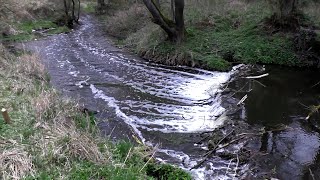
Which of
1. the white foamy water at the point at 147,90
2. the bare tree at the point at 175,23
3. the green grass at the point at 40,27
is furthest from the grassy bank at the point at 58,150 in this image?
the green grass at the point at 40,27

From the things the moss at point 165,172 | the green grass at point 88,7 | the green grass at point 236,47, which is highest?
the green grass at point 88,7

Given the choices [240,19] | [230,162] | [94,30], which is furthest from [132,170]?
[94,30]

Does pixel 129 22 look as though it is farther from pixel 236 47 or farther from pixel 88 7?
pixel 88 7

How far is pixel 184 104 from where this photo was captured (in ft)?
44.1

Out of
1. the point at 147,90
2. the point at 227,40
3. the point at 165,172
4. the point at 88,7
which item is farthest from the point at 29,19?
the point at 165,172

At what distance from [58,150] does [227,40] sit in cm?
1575

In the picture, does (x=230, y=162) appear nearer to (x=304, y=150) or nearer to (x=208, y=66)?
(x=304, y=150)

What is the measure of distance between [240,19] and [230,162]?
633 inches

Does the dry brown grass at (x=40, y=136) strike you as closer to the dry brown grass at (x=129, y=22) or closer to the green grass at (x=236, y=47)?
the green grass at (x=236, y=47)

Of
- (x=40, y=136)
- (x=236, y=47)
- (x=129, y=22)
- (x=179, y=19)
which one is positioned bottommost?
(x=236, y=47)

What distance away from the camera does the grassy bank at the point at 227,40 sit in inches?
745

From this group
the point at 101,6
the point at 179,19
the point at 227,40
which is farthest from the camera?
the point at 101,6

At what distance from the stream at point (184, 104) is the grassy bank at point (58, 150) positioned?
1.35 m

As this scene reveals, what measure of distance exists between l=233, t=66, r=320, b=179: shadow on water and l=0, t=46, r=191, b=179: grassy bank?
9.84 ft
